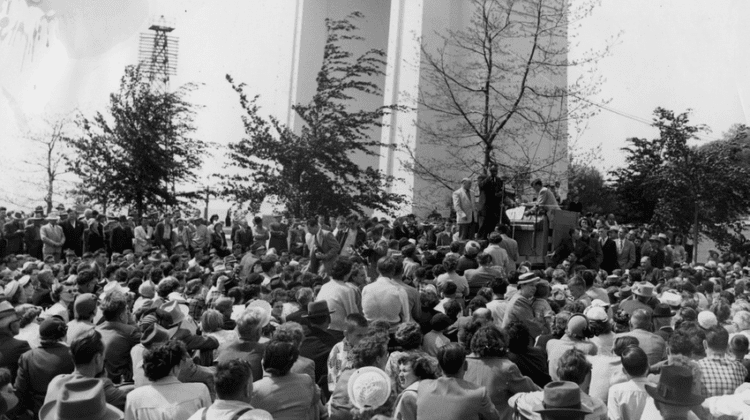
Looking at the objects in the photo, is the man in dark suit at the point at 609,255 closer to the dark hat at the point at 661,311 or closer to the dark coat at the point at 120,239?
the dark hat at the point at 661,311

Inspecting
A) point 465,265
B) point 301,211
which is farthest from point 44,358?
point 301,211

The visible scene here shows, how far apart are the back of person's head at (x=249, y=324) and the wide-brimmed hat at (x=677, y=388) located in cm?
325

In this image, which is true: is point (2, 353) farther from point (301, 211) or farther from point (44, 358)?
point (301, 211)

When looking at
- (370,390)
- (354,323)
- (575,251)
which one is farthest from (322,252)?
(370,390)

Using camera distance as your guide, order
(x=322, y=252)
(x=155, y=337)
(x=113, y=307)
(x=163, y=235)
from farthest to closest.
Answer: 1. (x=163, y=235)
2. (x=322, y=252)
3. (x=113, y=307)
4. (x=155, y=337)

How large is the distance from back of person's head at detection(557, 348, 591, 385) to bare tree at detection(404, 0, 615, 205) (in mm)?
20790

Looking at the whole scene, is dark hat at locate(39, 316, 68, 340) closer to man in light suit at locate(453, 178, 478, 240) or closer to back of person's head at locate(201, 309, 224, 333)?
back of person's head at locate(201, 309, 224, 333)

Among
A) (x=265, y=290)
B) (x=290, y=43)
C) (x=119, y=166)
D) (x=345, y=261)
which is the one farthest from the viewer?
(x=290, y=43)

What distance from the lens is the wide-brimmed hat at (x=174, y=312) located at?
308 inches

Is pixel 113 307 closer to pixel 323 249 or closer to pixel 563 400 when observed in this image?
pixel 563 400

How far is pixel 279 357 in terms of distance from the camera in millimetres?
6043

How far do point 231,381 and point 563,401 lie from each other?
77.8 inches

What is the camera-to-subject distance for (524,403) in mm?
5855

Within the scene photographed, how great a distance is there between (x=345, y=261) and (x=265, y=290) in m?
1.89
